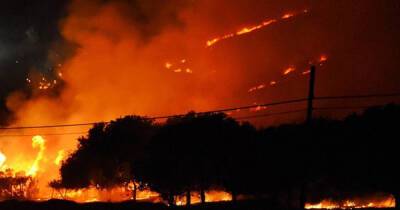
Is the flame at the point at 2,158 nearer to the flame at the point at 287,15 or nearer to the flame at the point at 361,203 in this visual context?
the flame at the point at 361,203

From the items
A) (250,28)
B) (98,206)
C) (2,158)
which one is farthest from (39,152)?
(98,206)

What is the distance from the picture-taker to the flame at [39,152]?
105 meters

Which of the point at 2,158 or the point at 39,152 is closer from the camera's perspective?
the point at 2,158

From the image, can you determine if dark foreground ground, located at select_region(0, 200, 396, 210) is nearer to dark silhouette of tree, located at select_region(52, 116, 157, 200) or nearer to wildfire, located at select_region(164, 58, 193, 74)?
dark silhouette of tree, located at select_region(52, 116, 157, 200)

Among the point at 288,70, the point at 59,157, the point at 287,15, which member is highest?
the point at 287,15

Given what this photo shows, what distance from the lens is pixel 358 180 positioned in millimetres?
55625

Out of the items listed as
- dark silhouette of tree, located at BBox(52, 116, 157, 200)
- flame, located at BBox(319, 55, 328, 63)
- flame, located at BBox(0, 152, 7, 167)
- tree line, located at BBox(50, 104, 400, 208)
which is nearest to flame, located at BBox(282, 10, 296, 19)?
flame, located at BBox(319, 55, 328, 63)

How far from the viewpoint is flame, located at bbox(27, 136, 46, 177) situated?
105 meters

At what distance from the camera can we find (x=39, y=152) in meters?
111

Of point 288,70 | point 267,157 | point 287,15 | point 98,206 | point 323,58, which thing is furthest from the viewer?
point 287,15

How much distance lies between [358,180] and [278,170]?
27.4ft

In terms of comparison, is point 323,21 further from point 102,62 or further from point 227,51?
point 102,62

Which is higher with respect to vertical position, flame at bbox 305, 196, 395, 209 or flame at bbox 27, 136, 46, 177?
flame at bbox 27, 136, 46, 177

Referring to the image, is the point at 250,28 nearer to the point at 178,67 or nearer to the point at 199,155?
the point at 178,67
